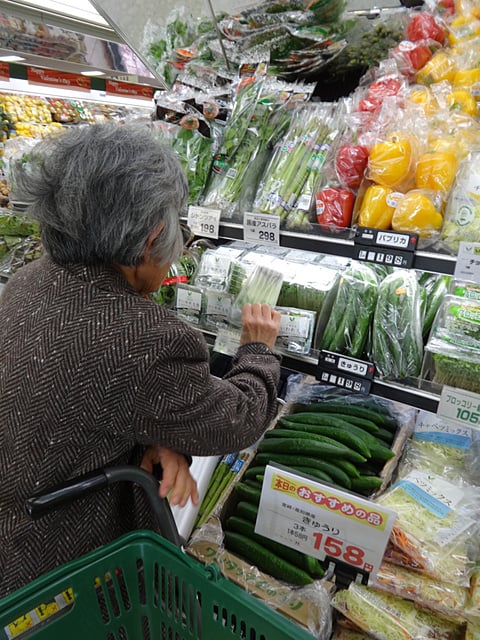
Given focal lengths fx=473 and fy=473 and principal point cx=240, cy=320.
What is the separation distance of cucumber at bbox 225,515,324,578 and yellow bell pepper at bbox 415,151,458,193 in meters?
1.14

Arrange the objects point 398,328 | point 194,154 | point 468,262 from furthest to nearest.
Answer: point 194,154 < point 398,328 < point 468,262

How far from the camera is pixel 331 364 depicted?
1.42 metres

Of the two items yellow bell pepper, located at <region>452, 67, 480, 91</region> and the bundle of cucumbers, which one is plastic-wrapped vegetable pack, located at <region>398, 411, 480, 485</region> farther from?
yellow bell pepper, located at <region>452, 67, 480, 91</region>

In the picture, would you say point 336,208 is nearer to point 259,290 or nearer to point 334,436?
point 259,290

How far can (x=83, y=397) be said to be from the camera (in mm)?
994

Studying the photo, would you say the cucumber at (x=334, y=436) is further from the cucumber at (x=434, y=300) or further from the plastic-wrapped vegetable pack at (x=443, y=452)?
the cucumber at (x=434, y=300)

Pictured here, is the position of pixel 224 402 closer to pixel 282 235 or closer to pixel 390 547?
pixel 282 235

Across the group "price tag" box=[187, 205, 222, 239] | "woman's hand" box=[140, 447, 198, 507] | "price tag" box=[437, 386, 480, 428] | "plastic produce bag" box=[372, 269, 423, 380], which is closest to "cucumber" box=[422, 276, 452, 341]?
"plastic produce bag" box=[372, 269, 423, 380]

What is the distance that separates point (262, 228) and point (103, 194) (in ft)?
1.92

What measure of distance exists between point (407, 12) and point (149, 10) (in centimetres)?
116

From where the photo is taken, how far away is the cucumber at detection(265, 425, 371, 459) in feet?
5.05

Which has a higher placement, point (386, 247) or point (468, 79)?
point (468, 79)

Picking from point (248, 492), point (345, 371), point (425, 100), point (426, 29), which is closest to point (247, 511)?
point (248, 492)

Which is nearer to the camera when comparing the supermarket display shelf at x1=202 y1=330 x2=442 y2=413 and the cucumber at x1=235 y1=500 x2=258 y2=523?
the supermarket display shelf at x1=202 y1=330 x2=442 y2=413
